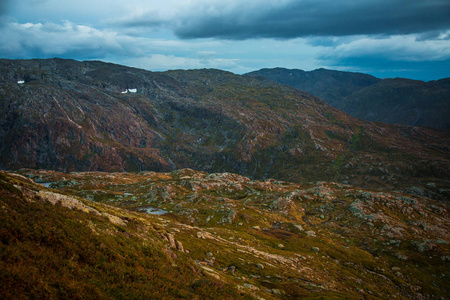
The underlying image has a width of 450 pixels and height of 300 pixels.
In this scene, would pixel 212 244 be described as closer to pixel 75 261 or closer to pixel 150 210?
pixel 75 261

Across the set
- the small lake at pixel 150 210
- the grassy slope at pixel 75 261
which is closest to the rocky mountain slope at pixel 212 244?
the grassy slope at pixel 75 261

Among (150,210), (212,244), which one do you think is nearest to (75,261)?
(212,244)

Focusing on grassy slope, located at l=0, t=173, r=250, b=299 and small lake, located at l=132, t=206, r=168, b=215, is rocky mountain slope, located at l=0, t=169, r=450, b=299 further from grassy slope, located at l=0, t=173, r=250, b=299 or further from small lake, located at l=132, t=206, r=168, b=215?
small lake, located at l=132, t=206, r=168, b=215

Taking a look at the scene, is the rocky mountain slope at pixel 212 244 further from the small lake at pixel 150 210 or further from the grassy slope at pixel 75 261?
the small lake at pixel 150 210

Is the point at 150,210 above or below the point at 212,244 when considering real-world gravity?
below

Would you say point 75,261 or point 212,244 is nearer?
point 75,261

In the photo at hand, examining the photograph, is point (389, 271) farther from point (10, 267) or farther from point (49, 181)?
point (49, 181)

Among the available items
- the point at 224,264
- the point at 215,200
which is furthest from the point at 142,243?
the point at 215,200

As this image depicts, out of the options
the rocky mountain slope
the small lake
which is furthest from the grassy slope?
the small lake
